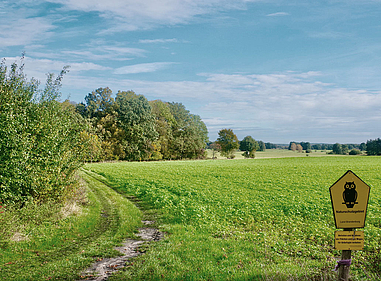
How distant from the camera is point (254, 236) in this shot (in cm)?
993

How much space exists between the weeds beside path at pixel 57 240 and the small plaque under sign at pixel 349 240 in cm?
647

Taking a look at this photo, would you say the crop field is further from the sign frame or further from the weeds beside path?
the weeds beside path

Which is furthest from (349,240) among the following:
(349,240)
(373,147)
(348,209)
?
(373,147)

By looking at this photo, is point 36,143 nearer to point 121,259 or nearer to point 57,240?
point 57,240

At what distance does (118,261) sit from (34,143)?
6.65 metres

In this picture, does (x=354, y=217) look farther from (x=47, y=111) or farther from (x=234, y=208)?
(x=47, y=111)

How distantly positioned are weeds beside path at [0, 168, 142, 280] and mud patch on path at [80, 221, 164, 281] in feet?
0.87

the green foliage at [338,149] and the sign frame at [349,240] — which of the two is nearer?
the sign frame at [349,240]

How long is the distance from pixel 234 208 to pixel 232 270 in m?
7.69

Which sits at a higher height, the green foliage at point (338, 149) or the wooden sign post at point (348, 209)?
the green foliage at point (338, 149)

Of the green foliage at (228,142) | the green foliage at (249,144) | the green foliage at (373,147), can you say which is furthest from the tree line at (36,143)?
the green foliage at (373,147)

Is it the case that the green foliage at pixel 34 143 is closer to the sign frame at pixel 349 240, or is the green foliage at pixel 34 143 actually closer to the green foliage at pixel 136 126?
the sign frame at pixel 349 240

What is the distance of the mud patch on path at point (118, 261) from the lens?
711cm

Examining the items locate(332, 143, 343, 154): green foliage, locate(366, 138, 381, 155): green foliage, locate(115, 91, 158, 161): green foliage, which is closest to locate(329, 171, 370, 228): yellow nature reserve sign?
locate(115, 91, 158, 161): green foliage
